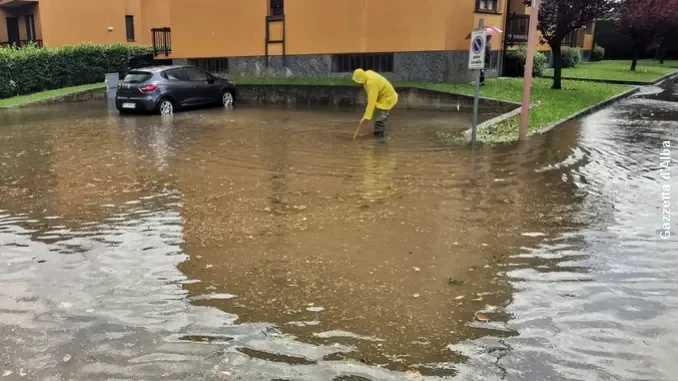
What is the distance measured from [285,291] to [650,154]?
7598 mm

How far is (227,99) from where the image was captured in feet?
65.3

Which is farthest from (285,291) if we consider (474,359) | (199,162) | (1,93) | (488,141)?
(1,93)

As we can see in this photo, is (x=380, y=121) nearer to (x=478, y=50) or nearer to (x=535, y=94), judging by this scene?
(x=478, y=50)

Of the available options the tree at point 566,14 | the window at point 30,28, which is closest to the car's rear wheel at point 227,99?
the tree at point 566,14

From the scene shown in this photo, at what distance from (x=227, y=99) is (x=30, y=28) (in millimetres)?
20578

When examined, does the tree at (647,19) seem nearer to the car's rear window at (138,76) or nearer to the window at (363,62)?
the window at (363,62)

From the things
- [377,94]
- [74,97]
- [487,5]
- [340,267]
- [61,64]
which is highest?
[487,5]

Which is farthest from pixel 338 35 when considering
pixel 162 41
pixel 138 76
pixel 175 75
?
pixel 162 41

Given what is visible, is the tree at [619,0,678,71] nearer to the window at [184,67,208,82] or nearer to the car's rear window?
the window at [184,67,208,82]

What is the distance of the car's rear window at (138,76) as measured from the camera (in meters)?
17.3

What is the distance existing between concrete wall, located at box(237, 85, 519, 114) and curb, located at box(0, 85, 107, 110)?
6.85 meters

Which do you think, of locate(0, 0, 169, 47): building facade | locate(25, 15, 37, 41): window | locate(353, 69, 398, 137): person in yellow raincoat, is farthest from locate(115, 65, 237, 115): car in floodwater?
locate(25, 15, 37, 41): window

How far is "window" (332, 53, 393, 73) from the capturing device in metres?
20.5

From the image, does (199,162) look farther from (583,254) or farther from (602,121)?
(602,121)
